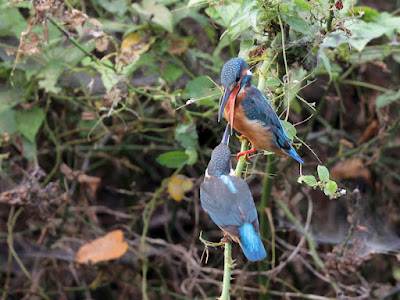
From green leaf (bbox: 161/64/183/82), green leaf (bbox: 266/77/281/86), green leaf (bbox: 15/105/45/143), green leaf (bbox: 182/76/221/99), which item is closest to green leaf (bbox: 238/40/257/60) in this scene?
green leaf (bbox: 266/77/281/86)

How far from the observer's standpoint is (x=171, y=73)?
2555mm

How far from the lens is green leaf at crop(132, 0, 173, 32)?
7.77ft

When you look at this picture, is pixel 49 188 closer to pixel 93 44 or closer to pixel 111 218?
pixel 93 44

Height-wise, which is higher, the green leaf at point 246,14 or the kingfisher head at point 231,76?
the green leaf at point 246,14

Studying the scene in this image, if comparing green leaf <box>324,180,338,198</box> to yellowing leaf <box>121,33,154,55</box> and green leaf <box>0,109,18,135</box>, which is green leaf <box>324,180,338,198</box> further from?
green leaf <box>0,109,18,135</box>

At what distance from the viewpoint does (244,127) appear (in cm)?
157

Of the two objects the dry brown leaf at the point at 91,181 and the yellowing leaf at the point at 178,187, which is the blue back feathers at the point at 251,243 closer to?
the yellowing leaf at the point at 178,187

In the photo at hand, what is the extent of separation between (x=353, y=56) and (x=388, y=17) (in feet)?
1.02

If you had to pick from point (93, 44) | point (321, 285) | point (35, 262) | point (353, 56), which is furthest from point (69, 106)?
point (321, 285)

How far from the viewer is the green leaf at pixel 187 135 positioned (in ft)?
7.91

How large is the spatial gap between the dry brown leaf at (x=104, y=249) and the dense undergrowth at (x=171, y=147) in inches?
5.3

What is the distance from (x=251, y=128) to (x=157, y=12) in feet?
3.58

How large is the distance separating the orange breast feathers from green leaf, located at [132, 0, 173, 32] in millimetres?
930

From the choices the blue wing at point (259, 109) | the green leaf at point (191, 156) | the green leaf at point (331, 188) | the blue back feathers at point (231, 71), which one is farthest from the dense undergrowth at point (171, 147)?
the green leaf at point (331, 188)
